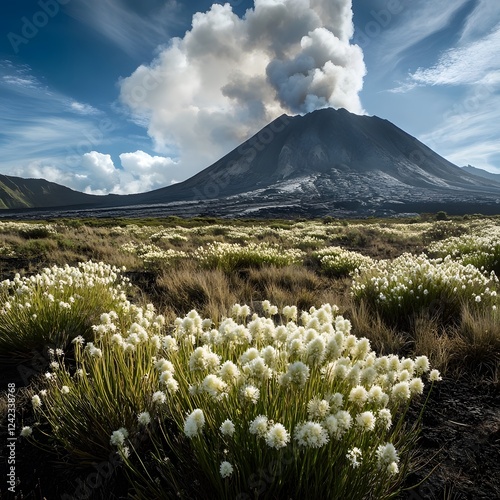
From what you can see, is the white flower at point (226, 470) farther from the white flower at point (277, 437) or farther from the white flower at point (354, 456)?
the white flower at point (354, 456)

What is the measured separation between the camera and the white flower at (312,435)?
60.9 inches

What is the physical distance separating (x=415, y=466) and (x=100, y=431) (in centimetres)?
213

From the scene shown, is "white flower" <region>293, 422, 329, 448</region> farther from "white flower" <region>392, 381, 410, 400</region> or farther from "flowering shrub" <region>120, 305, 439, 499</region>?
"white flower" <region>392, 381, 410, 400</region>

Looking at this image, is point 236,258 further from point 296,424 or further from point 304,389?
point 296,424

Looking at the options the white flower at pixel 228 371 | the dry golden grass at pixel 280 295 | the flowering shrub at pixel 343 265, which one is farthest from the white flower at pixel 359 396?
the flowering shrub at pixel 343 265

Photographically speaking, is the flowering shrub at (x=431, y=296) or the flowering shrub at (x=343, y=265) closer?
the flowering shrub at (x=431, y=296)

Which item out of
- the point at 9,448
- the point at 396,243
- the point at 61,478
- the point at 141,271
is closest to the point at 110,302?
the point at 9,448

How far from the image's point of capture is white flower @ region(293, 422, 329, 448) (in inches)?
60.9

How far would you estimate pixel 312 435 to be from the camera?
158 centimetres
